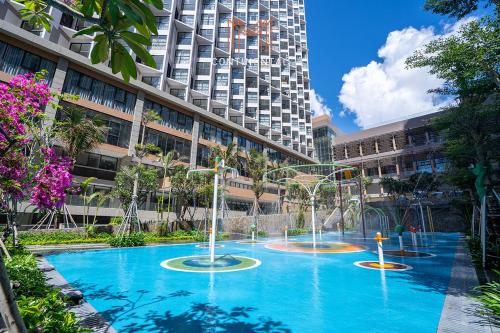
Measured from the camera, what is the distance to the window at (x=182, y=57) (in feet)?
144

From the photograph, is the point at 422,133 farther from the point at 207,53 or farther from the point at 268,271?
the point at 268,271

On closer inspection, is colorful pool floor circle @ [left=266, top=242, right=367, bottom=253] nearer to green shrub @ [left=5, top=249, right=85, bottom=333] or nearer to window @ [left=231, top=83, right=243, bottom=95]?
green shrub @ [left=5, top=249, right=85, bottom=333]

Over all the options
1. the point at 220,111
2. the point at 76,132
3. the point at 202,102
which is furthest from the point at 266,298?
the point at 220,111

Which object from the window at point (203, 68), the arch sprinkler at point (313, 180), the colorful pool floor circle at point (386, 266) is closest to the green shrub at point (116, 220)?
the arch sprinkler at point (313, 180)

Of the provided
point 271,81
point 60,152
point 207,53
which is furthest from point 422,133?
point 60,152

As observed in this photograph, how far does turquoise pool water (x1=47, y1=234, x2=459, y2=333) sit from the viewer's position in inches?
219

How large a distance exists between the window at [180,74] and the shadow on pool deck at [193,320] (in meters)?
40.7

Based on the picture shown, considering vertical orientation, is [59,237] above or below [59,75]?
below

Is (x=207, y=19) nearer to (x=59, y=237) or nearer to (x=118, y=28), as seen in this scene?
(x=59, y=237)

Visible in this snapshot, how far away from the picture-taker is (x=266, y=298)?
7.38m

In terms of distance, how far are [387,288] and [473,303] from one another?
2302mm

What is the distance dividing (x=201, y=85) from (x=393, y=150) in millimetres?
45261

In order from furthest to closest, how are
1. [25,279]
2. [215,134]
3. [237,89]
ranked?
[237,89] < [215,134] < [25,279]

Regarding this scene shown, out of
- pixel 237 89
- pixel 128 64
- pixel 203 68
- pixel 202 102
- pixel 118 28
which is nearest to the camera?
pixel 118 28
